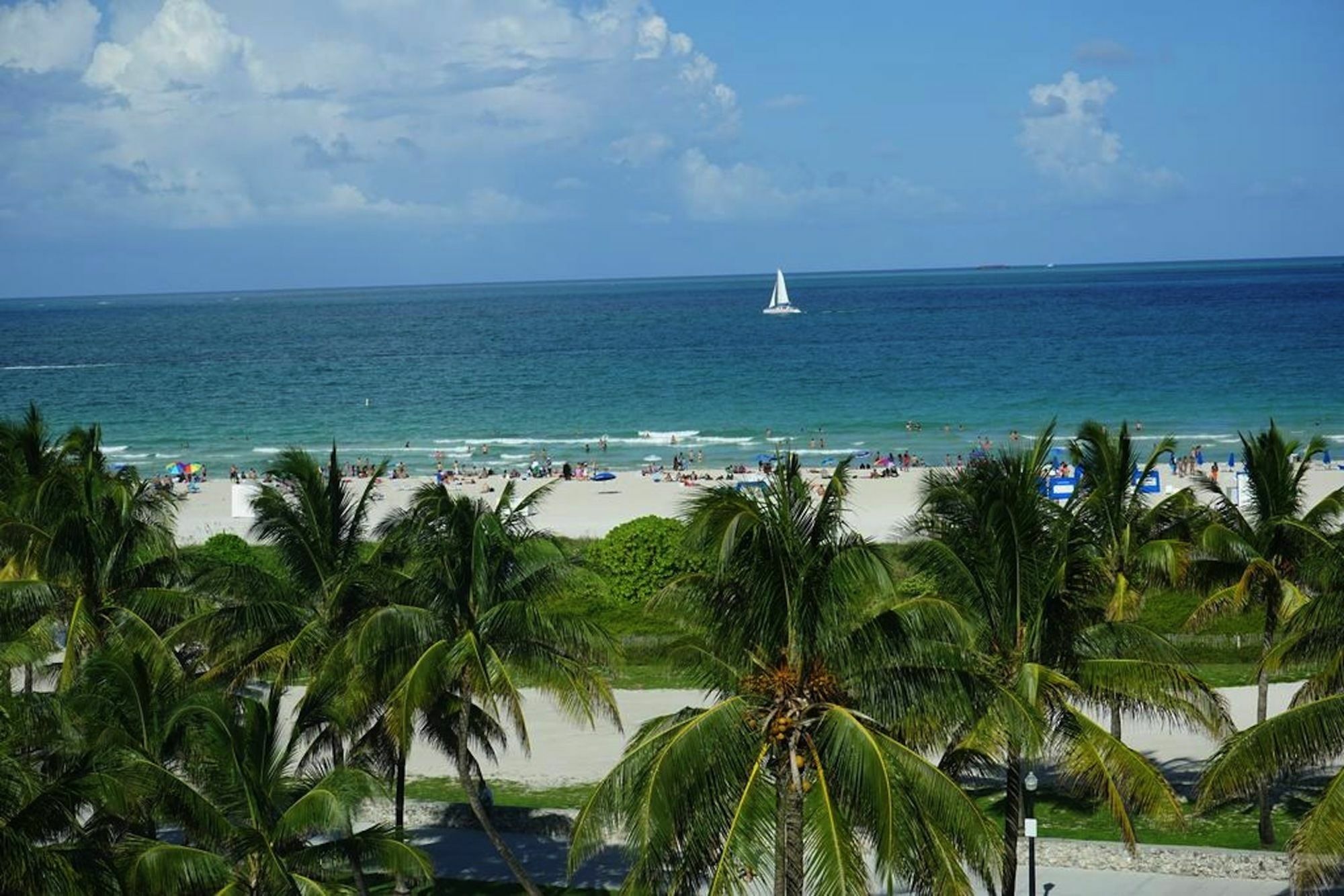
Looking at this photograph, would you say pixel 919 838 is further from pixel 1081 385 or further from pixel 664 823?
pixel 1081 385

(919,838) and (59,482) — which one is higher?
(59,482)

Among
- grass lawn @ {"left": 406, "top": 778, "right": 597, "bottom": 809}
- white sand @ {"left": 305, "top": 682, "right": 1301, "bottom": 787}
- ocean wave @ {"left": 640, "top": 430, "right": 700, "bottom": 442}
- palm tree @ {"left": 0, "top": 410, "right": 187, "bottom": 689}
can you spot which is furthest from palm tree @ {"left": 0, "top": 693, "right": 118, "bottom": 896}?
ocean wave @ {"left": 640, "top": 430, "right": 700, "bottom": 442}

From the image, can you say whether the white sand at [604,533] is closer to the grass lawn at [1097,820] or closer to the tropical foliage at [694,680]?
the grass lawn at [1097,820]

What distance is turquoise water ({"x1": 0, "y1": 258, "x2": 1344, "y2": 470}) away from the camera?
7906 cm

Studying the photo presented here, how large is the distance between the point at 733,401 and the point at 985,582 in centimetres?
7972

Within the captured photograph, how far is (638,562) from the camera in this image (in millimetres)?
33906

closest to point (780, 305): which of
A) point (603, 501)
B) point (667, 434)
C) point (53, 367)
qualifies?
point (53, 367)

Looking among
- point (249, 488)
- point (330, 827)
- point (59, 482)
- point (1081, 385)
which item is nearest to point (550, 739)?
point (59, 482)

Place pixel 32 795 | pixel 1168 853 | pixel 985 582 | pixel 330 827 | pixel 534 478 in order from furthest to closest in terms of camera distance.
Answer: pixel 534 478 → pixel 1168 853 → pixel 985 582 → pixel 330 827 → pixel 32 795

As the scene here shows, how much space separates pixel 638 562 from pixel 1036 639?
18.9 metres

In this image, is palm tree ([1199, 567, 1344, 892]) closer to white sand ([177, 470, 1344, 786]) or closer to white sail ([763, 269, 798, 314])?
white sand ([177, 470, 1344, 786])

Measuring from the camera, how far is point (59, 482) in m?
23.0

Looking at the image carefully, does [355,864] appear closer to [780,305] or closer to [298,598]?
[298,598]

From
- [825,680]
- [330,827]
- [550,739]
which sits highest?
[825,680]
